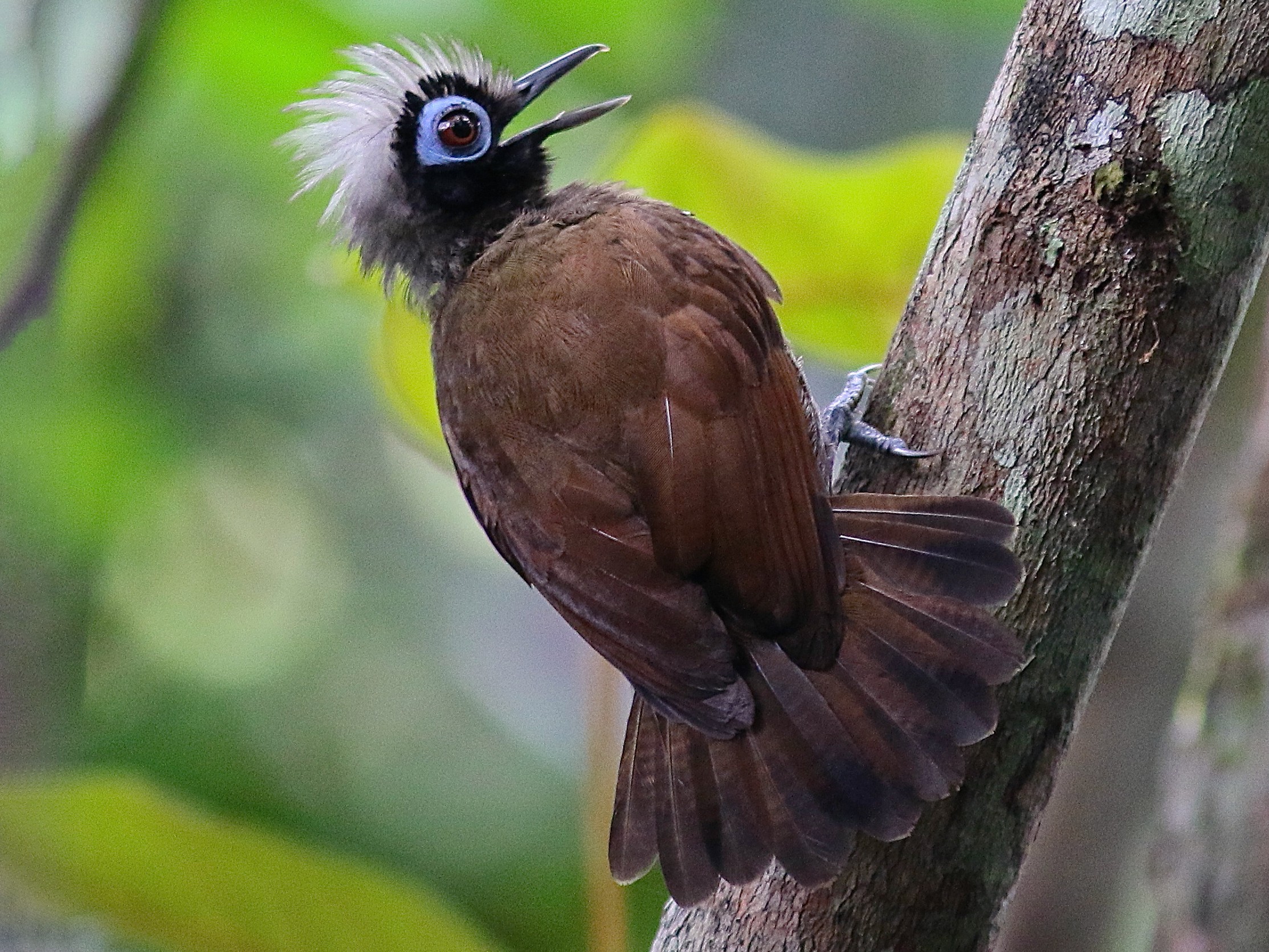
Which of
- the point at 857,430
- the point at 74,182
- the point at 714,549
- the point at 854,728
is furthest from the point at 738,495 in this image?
the point at 74,182

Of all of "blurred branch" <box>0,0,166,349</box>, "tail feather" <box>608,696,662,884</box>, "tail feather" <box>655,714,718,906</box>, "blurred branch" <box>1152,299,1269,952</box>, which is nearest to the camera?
"tail feather" <box>655,714,718,906</box>

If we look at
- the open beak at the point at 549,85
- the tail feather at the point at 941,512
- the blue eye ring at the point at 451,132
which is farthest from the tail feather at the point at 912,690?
the blue eye ring at the point at 451,132

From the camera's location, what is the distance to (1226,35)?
1603 millimetres

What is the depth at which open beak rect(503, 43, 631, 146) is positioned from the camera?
2.38 m

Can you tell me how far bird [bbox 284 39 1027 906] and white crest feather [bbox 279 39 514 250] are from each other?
0.45m

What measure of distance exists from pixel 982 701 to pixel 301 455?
11.0 ft

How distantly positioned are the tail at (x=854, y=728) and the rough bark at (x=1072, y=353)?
0.18 ft

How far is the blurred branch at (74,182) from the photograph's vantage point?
2.77 metres

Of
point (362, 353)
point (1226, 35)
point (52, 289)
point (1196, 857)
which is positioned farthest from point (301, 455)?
point (1226, 35)

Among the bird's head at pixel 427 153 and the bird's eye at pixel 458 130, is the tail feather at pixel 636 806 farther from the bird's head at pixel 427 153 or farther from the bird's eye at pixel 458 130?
the bird's eye at pixel 458 130

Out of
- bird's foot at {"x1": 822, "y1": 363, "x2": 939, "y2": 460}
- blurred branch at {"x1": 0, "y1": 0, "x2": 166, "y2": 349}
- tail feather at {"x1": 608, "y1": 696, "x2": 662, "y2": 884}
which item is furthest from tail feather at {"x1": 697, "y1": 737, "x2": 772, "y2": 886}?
blurred branch at {"x1": 0, "y1": 0, "x2": 166, "y2": 349}

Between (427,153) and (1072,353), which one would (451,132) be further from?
(1072,353)

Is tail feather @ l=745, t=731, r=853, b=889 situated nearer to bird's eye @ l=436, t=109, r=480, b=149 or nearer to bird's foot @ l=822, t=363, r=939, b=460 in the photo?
bird's foot @ l=822, t=363, r=939, b=460

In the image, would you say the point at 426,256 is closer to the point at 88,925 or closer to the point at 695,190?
the point at 695,190
